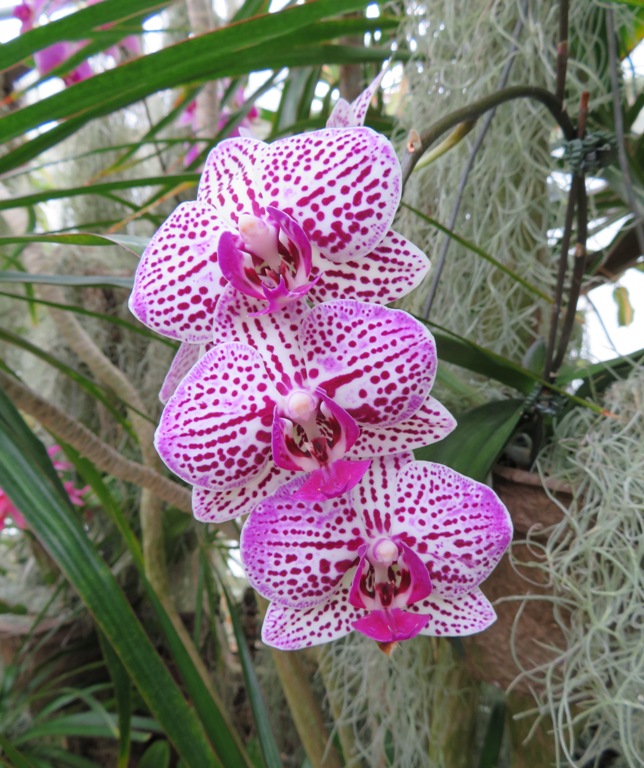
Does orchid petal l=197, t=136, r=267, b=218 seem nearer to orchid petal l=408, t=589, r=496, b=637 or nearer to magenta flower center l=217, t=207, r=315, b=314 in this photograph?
magenta flower center l=217, t=207, r=315, b=314

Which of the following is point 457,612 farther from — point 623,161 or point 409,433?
point 623,161

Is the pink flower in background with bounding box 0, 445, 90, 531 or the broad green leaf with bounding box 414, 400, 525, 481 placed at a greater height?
the broad green leaf with bounding box 414, 400, 525, 481

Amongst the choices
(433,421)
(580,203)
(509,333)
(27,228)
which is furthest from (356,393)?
(27,228)

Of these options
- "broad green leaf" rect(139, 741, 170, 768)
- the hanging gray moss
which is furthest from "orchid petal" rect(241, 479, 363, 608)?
"broad green leaf" rect(139, 741, 170, 768)

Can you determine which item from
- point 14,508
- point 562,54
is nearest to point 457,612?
point 562,54

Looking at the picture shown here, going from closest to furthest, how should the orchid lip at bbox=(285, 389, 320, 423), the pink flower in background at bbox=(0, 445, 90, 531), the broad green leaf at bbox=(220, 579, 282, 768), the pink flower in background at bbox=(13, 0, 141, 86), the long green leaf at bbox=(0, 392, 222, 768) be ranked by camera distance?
the orchid lip at bbox=(285, 389, 320, 423) < the long green leaf at bbox=(0, 392, 222, 768) < the broad green leaf at bbox=(220, 579, 282, 768) < the pink flower in background at bbox=(13, 0, 141, 86) < the pink flower in background at bbox=(0, 445, 90, 531)

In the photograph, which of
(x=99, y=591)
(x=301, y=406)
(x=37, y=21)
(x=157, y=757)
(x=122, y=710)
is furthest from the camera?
(x=157, y=757)
